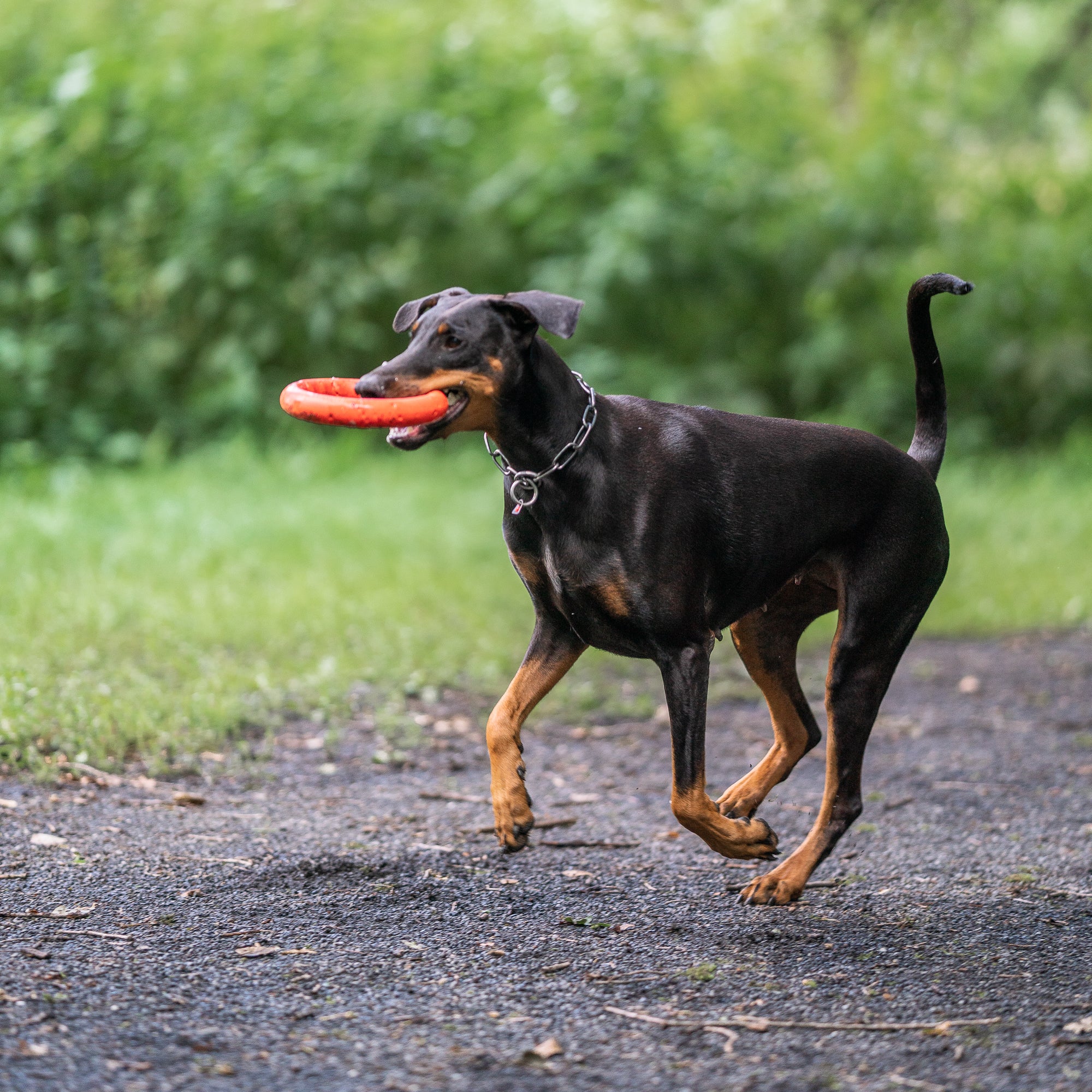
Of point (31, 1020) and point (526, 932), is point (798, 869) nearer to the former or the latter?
point (526, 932)

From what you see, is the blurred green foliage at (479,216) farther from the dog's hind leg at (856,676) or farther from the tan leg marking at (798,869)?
the tan leg marking at (798,869)

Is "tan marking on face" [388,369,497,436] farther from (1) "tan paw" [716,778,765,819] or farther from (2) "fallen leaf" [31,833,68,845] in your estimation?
(2) "fallen leaf" [31,833,68,845]

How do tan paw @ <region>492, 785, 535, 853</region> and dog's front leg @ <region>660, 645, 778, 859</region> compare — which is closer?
dog's front leg @ <region>660, 645, 778, 859</region>

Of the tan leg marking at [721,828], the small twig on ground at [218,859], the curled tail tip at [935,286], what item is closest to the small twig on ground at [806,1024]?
the tan leg marking at [721,828]

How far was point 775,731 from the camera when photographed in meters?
4.53

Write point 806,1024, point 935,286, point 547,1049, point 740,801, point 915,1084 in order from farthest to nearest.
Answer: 1. point 740,801
2. point 935,286
3. point 806,1024
4. point 547,1049
5. point 915,1084

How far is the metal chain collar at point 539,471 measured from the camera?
12.6 ft

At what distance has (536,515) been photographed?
3.90 meters

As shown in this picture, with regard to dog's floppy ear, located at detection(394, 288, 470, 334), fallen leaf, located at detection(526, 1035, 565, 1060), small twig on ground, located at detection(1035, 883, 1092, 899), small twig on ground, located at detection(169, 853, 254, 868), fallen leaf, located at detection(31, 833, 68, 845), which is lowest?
fallen leaf, located at detection(31, 833, 68, 845)

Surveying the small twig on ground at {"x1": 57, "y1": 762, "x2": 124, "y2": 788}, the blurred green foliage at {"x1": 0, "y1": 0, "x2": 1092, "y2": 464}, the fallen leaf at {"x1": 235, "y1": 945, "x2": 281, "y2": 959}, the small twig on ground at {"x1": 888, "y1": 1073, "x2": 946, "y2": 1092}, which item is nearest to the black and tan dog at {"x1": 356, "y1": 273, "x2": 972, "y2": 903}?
the fallen leaf at {"x1": 235, "y1": 945, "x2": 281, "y2": 959}

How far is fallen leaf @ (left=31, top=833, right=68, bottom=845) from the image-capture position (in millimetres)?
4242

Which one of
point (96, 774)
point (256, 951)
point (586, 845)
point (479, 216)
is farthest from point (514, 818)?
point (479, 216)

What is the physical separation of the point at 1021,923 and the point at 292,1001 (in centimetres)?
199

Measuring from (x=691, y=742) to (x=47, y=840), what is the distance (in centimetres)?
199
